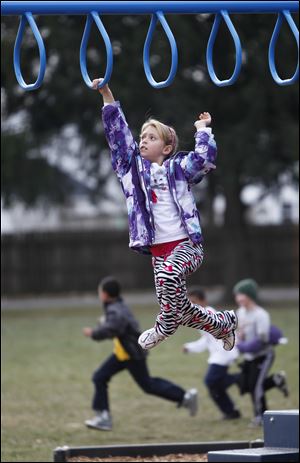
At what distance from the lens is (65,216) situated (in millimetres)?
63906

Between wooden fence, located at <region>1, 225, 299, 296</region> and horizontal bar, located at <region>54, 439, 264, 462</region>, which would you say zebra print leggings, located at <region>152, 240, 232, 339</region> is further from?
wooden fence, located at <region>1, 225, 299, 296</region>

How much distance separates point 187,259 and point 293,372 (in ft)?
34.0

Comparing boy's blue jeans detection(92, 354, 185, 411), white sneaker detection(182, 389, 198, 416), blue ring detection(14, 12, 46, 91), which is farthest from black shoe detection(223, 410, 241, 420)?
blue ring detection(14, 12, 46, 91)

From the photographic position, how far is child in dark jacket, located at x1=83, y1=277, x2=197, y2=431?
12.6 meters

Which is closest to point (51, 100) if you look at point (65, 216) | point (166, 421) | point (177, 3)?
point (166, 421)

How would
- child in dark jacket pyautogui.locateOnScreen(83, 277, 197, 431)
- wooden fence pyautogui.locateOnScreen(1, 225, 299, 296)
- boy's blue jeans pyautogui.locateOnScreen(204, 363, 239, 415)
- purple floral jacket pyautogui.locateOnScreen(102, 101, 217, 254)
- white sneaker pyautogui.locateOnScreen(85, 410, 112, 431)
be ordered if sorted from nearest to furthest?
purple floral jacket pyautogui.locateOnScreen(102, 101, 217, 254) < child in dark jacket pyautogui.locateOnScreen(83, 277, 197, 431) < white sneaker pyautogui.locateOnScreen(85, 410, 112, 431) < boy's blue jeans pyautogui.locateOnScreen(204, 363, 239, 415) < wooden fence pyautogui.locateOnScreen(1, 225, 299, 296)

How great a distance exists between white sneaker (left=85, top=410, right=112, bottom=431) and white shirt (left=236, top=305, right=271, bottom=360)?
1703mm

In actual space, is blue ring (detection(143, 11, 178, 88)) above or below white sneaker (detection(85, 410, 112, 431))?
above

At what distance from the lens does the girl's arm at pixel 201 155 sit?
22.4 feet

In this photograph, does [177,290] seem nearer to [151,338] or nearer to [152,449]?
[151,338]

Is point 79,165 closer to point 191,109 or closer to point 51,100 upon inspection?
point 51,100

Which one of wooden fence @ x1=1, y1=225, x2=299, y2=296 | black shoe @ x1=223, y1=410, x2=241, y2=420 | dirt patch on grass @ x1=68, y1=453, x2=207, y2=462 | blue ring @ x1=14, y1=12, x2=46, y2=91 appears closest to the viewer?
blue ring @ x1=14, y1=12, x2=46, y2=91

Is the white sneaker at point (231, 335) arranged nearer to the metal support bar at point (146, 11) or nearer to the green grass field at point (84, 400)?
the metal support bar at point (146, 11)

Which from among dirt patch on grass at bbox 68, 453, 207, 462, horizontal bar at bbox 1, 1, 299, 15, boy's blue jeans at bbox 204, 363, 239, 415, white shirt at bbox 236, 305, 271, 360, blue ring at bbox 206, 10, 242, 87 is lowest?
dirt patch on grass at bbox 68, 453, 207, 462
